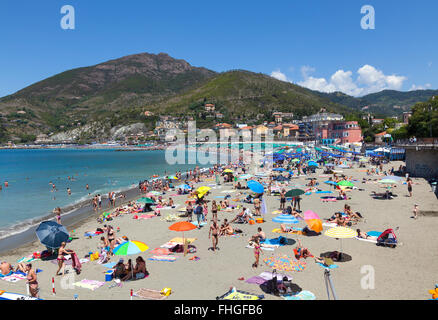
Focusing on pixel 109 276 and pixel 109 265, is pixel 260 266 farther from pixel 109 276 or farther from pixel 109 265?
pixel 109 265

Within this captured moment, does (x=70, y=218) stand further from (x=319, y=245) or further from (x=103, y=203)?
(x=319, y=245)

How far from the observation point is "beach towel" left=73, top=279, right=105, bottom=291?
8.91 meters

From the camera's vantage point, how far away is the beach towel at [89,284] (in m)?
8.91

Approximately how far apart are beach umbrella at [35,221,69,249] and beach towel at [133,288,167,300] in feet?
16.8

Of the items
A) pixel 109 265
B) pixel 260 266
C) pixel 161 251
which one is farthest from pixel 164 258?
pixel 260 266

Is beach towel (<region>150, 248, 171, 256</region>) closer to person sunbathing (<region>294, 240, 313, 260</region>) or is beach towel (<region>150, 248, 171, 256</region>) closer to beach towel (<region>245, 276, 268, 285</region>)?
beach towel (<region>245, 276, 268, 285</region>)

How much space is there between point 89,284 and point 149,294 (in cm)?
223

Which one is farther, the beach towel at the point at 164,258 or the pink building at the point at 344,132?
the pink building at the point at 344,132

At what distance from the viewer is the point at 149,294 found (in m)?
8.08

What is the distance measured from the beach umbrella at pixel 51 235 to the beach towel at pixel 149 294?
5.13 m

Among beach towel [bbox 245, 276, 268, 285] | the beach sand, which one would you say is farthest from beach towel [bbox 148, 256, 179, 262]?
beach towel [bbox 245, 276, 268, 285]

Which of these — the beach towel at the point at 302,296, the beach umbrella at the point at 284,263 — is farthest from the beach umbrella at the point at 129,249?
the beach towel at the point at 302,296
